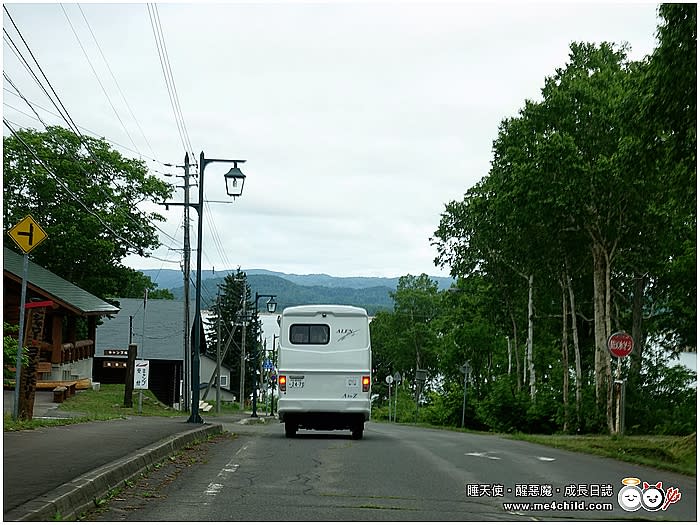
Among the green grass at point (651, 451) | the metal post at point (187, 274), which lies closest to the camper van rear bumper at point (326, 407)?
the green grass at point (651, 451)

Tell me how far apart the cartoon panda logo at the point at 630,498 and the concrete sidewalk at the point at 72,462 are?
5.75 m

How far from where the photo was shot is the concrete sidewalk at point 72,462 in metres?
8.88

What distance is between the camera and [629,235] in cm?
3488

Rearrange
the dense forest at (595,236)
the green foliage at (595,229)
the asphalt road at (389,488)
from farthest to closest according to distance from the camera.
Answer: the green foliage at (595,229) → the dense forest at (595,236) → the asphalt road at (389,488)

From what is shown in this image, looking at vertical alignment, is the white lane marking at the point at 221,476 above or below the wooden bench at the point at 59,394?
below

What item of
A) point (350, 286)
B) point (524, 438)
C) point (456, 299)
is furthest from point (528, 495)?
point (350, 286)

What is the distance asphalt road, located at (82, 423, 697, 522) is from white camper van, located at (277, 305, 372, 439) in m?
4.67

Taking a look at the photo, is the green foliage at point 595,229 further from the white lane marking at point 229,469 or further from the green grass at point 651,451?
the white lane marking at point 229,469

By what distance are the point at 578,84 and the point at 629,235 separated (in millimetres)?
6425

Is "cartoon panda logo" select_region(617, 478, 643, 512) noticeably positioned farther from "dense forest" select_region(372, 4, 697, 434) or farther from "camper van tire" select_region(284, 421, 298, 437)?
"camper van tire" select_region(284, 421, 298, 437)

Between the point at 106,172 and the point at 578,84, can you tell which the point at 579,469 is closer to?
the point at 578,84

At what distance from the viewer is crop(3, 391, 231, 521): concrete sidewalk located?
29.1 ft

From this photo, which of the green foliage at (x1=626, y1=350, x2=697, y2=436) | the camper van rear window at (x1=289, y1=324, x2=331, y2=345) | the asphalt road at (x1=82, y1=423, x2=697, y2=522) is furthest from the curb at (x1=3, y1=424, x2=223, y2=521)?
the green foliage at (x1=626, y1=350, x2=697, y2=436)

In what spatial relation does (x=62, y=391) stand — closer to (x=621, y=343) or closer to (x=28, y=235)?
(x=28, y=235)
